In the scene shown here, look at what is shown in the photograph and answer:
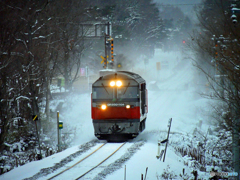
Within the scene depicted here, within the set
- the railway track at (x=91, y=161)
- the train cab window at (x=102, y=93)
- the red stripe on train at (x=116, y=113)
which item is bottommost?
the railway track at (x=91, y=161)

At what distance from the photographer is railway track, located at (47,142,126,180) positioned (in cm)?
1068

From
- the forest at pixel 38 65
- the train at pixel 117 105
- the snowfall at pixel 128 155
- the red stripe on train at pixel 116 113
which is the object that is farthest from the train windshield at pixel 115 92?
the forest at pixel 38 65

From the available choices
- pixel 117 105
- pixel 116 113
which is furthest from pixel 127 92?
pixel 116 113

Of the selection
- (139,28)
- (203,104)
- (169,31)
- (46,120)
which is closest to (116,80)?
(46,120)

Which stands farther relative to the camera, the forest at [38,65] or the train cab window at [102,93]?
the train cab window at [102,93]

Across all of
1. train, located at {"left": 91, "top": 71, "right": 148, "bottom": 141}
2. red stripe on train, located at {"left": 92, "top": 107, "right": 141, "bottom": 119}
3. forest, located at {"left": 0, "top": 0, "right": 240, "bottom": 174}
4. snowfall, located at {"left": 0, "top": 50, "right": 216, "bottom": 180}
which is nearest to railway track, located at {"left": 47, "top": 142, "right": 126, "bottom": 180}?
snowfall, located at {"left": 0, "top": 50, "right": 216, "bottom": 180}

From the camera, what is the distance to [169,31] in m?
115

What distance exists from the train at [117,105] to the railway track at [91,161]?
0.81 metres

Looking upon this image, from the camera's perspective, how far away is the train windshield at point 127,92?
49.8 feet

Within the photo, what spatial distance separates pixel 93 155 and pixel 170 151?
336 centimetres

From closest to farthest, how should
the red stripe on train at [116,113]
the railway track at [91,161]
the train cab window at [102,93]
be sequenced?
the railway track at [91,161] < the red stripe on train at [116,113] < the train cab window at [102,93]

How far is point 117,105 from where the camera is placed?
15.3 m

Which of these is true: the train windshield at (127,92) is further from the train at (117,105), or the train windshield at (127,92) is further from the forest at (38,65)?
the forest at (38,65)

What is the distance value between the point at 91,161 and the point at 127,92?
4.06 m
